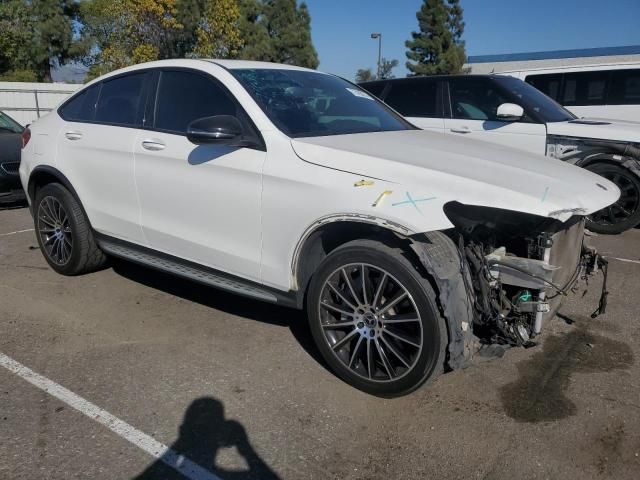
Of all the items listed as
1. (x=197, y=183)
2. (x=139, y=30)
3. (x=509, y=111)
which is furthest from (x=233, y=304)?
(x=139, y=30)

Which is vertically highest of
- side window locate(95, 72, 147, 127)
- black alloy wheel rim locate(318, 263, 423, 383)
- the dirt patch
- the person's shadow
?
side window locate(95, 72, 147, 127)

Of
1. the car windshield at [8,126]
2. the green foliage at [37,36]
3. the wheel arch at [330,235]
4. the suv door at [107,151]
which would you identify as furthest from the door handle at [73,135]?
the green foliage at [37,36]

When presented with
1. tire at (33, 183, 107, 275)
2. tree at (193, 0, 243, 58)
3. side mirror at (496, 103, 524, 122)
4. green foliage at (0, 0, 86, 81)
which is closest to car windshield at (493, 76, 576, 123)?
side mirror at (496, 103, 524, 122)

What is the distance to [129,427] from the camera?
2.83 metres

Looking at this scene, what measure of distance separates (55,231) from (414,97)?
496cm

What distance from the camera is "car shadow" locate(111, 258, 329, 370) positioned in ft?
13.0

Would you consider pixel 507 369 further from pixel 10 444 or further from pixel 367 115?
pixel 10 444

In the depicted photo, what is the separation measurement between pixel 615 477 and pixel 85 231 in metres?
4.04

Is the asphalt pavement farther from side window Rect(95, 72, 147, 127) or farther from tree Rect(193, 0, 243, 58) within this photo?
tree Rect(193, 0, 243, 58)

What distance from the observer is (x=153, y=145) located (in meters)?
3.91

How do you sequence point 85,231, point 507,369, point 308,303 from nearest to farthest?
point 308,303 → point 507,369 → point 85,231

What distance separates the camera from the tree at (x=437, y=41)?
4341 cm

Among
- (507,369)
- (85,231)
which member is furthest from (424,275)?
(85,231)

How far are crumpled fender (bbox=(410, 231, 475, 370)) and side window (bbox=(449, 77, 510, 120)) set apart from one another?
15.7 feet
